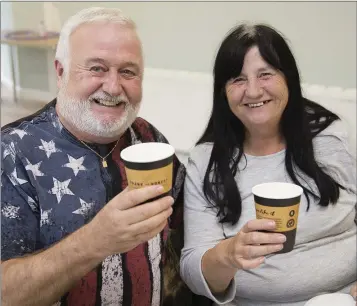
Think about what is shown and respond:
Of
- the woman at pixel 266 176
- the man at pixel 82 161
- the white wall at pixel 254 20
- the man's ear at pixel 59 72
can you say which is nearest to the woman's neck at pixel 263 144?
the woman at pixel 266 176

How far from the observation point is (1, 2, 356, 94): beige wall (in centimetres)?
271

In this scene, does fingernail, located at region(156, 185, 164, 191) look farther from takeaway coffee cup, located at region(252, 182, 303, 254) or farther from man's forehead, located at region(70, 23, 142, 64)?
man's forehead, located at region(70, 23, 142, 64)

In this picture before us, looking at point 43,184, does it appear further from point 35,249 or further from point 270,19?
point 270,19

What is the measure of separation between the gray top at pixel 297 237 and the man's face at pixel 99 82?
1.30 ft

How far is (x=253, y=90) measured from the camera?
1551 millimetres

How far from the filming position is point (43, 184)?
4.40ft

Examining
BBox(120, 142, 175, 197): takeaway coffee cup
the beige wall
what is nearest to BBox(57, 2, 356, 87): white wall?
the beige wall

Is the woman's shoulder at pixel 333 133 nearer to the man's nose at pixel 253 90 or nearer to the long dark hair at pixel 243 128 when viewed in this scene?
the long dark hair at pixel 243 128

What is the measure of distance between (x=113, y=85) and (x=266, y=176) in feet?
2.07

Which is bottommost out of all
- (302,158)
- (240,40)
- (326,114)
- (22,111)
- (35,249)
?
(22,111)

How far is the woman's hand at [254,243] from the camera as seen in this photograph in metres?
1.13

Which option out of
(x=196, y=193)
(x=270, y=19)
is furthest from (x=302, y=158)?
(x=270, y=19)

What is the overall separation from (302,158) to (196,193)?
399mm

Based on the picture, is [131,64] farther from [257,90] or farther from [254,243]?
[254,243]
